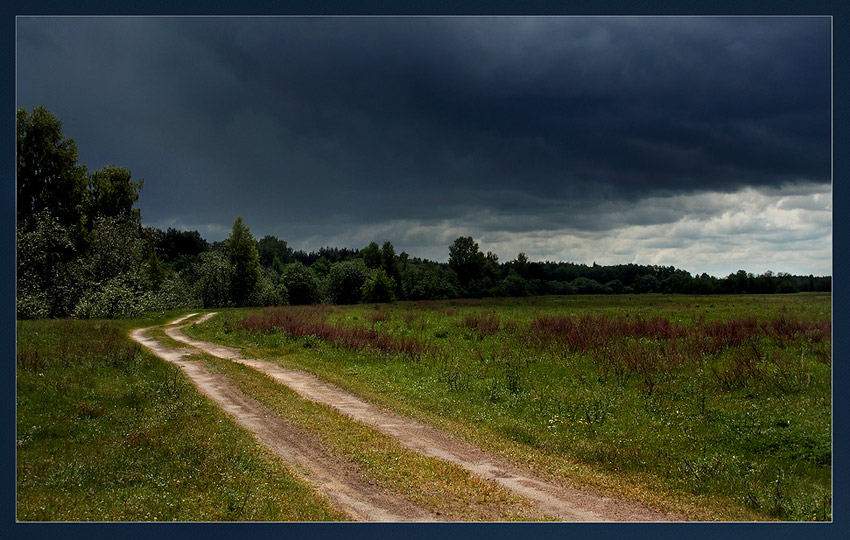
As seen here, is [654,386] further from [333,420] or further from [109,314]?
[109,314]

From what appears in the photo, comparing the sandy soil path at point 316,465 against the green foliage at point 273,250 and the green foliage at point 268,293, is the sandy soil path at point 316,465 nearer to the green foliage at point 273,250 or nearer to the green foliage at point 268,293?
the green foliage at point 273,250

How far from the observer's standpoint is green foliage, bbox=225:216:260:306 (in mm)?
13737

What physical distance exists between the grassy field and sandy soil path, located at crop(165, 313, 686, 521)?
0.36 meters

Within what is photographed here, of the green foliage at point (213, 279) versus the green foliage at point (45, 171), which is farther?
the green foliage at point (213, 279)

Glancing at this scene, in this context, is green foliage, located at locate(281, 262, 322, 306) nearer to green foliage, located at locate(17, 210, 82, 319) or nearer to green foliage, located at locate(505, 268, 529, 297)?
green foliage, located at locate(17, 210, 82, 319)

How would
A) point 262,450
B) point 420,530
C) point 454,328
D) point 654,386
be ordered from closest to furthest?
point 420,530 < point 262,450 < point 654,386 < point 454,328

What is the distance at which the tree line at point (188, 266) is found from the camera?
11562mm

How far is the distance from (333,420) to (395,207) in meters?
5.89

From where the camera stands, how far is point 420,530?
25.1 feet

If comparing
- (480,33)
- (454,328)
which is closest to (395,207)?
(480,33)

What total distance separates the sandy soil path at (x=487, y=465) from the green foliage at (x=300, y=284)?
13.1 ft

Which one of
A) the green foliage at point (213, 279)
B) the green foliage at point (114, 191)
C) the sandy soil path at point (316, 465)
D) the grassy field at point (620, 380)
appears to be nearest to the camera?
the sandy soil path at point (316, 465)

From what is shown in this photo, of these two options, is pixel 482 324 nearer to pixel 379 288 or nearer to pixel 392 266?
pixel 379 288

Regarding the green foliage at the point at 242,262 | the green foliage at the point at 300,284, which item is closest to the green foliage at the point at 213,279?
the green foliage at the point at 242,262
